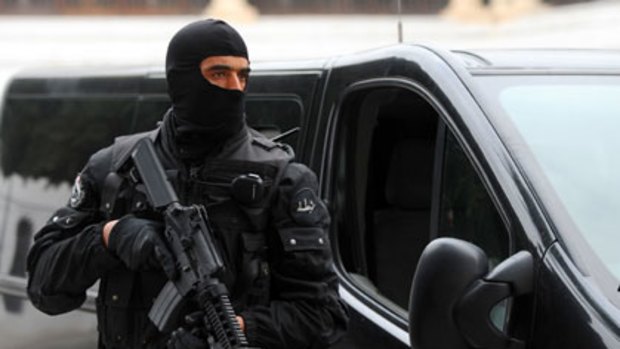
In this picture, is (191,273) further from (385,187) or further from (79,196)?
(385,187)

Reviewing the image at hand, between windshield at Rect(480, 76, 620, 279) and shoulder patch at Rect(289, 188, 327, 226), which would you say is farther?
shoulder patch at Rect(289, 188, 327, 226)

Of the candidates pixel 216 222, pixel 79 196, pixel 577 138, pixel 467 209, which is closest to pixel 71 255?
pixel 79 196

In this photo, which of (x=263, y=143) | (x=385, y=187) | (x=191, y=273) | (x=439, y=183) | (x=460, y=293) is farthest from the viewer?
(x=385, y=187)

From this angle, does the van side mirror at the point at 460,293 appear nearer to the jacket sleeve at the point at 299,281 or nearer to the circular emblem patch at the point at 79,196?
the jacket sleeve at the point at 299,281

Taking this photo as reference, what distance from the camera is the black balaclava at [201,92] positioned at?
2.54 metres

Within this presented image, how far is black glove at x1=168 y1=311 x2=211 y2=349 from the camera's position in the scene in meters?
2.42

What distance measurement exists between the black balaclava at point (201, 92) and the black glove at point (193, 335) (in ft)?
1.18

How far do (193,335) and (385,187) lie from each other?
1171 millimetres

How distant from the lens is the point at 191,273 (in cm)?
240

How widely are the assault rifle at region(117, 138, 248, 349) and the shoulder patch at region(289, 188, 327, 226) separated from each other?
7.3 inches

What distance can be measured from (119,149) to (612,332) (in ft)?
3.70

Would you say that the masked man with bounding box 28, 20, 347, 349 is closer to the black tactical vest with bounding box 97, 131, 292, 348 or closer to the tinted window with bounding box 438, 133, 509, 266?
the black tactical vest with bounding box 97, 131, 292, 348

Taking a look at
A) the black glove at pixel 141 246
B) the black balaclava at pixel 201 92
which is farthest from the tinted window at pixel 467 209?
the black glove at pixel 141 246

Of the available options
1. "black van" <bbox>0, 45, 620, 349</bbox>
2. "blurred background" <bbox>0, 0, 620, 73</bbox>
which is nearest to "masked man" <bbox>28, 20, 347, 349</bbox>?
"black van" <bbox>0, 45, 620, 349</bbox>
